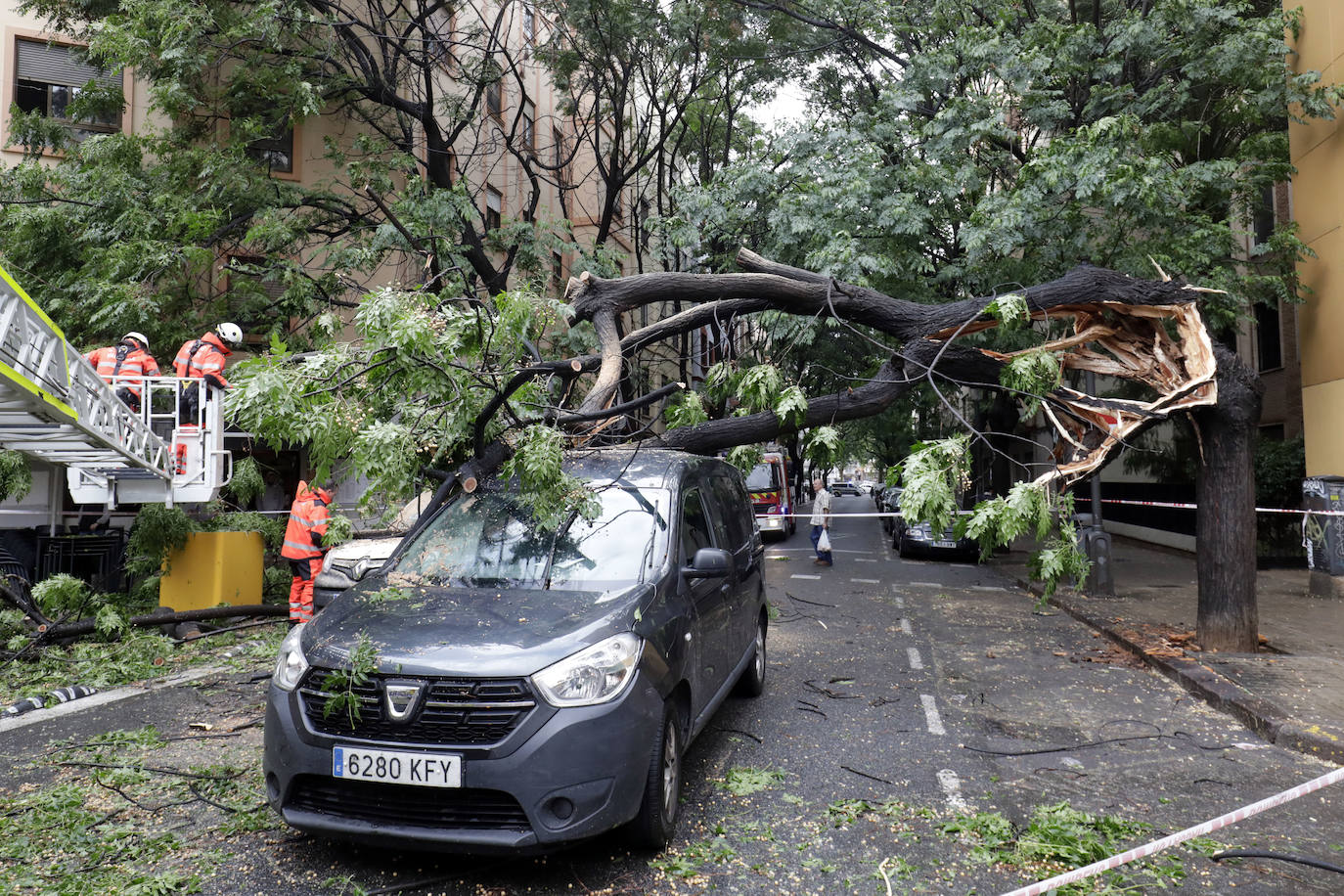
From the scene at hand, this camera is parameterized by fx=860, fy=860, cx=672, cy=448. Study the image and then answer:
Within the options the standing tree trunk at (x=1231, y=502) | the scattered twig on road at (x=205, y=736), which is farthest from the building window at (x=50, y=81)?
the standing tree trunk at (x=1231, y=502)

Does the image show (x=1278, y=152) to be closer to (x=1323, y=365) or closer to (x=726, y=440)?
(x=1323, y=365)

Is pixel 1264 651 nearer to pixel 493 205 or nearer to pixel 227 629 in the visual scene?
pixel 227 629

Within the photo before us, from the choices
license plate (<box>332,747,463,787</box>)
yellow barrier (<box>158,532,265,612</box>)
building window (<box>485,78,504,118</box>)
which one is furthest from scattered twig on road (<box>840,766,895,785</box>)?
building window (<box>485,78,504,118</box>)

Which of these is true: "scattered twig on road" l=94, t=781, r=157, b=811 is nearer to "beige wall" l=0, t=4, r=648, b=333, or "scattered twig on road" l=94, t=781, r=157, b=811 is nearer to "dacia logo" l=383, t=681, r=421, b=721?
"dacia logo" l=383, t=681, r=421, b=721

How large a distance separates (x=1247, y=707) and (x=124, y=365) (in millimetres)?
10262

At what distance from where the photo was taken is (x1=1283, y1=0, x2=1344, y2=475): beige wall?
11383mm

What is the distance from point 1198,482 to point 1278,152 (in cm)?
815

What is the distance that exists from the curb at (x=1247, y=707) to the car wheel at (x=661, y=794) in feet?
14.5

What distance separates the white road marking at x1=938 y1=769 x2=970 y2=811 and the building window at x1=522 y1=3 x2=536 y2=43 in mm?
16371

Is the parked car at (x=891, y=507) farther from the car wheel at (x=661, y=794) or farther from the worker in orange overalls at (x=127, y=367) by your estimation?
the worker in orange overalls at (x=127, y=367)

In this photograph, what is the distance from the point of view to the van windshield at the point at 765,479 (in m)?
23.8

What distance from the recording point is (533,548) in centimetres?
469

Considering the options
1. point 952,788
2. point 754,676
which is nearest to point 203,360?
point 754,676

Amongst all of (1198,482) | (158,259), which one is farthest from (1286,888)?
(158,259)
